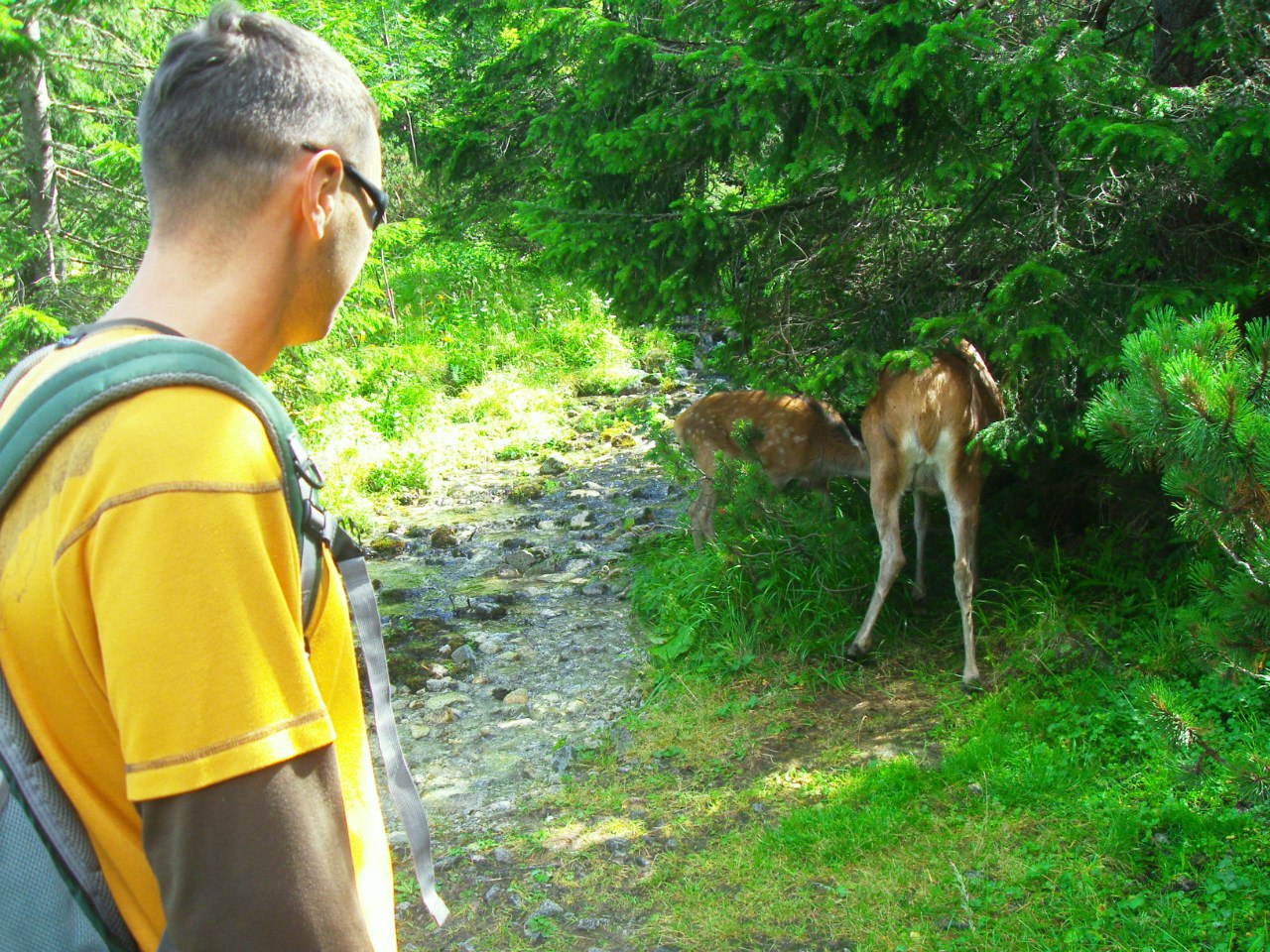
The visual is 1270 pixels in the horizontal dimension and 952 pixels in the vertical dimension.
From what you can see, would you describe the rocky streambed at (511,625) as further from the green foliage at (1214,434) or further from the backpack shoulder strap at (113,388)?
the backpack shoulder strap at (113,388)

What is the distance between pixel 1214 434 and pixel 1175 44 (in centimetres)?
362

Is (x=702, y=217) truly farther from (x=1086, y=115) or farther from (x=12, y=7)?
(x=12, y=7)

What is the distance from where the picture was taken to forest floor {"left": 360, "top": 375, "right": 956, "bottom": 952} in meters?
4.42

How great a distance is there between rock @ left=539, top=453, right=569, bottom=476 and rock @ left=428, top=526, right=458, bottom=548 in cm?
222

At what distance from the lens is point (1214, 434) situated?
2.77 metres

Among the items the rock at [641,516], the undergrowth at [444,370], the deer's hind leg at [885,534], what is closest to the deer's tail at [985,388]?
the deer's hind leg at [885,534]

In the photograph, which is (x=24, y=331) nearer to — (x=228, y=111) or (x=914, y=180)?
(x=914, y=180)

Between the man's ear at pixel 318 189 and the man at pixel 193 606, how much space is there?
0.9 inches

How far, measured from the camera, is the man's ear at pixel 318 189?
1.41 metres

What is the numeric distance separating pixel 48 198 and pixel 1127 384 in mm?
9418

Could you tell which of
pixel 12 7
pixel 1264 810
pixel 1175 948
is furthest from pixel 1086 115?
pixel 12 7

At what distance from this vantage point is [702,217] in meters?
5.86

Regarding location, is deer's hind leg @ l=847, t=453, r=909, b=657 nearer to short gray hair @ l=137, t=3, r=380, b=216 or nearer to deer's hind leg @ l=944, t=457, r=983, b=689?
deer's hind leg @ l=944, t=457, r=983, b=689

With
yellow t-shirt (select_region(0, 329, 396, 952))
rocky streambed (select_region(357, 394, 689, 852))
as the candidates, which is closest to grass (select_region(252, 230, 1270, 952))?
rocky streambed (select_region(357, 394, 689, 852))
